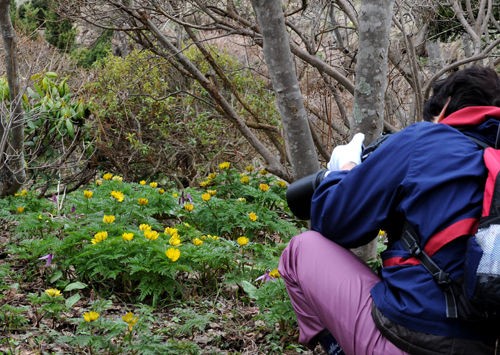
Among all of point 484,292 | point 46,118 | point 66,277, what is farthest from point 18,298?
point 46,118

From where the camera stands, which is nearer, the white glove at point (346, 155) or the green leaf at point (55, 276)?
the white glove at point (346, 155)

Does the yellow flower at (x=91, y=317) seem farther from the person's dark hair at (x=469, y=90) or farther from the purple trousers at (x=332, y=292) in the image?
the person's dark hair at (x=469, y=90)

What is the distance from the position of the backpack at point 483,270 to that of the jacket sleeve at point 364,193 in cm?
24

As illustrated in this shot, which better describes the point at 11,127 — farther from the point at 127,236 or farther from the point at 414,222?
the point at 414,222

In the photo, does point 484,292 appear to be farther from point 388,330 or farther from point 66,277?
point 66,277

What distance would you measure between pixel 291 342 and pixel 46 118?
4.15 meters

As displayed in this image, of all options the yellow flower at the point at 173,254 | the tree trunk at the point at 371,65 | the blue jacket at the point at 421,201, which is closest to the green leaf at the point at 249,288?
the yellow flower at the point at 173,254

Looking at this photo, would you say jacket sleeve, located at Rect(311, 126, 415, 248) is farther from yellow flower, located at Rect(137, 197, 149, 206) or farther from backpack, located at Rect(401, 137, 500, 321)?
yellow flower, located at Rect(137, 197, 149, 206)

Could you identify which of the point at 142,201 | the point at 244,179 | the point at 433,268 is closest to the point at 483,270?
the point at 433,268

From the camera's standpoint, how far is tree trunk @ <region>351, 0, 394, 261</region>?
3.01 m

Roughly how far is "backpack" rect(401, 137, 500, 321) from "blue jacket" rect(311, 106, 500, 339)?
0.03 m

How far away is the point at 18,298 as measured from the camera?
338 cm

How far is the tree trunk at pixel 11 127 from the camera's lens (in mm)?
4238

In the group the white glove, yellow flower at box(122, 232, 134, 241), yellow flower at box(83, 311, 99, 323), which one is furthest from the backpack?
yellow flower at box(122, 232, 134, 241)
